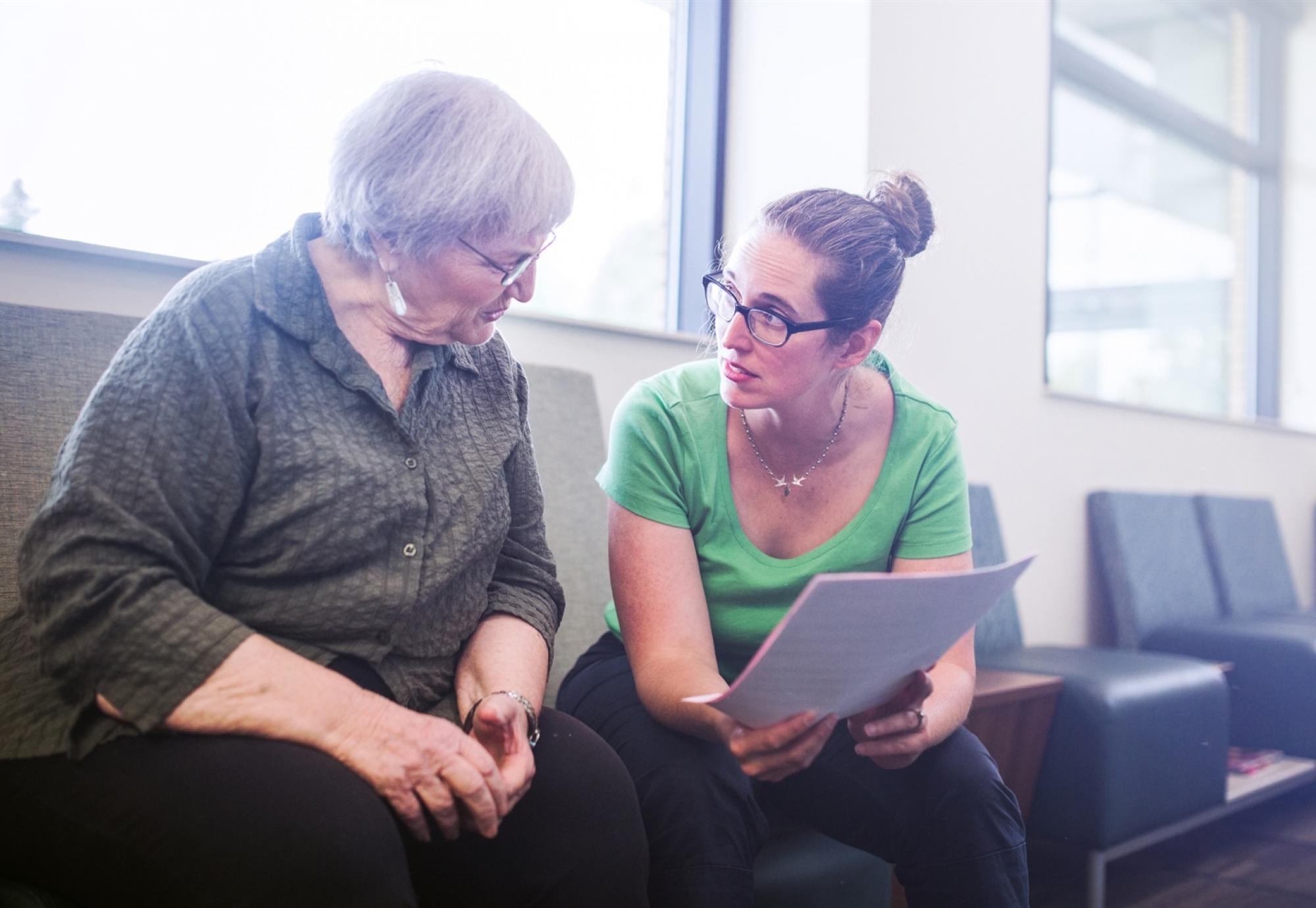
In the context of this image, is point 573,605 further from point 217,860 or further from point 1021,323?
point 1021,323

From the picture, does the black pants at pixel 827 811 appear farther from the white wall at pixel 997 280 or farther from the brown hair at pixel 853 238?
the white wall at pixel 997 280

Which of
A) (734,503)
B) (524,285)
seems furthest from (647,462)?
(524,285)

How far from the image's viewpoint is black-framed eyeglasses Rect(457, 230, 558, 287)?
1.15 metres

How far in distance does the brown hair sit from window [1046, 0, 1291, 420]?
1.75m

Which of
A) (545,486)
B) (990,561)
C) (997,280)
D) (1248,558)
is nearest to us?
(545,486)

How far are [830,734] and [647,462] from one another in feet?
1.25

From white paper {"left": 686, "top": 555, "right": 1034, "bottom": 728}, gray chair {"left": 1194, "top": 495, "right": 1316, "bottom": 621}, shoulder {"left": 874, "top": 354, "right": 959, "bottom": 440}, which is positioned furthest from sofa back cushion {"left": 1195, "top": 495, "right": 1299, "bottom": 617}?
white paper {"left": 686, "top": 555, "right": 1034, "bottom": 728}

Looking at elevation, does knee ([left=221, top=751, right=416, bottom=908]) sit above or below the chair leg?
above

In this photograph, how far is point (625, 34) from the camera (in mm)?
2422

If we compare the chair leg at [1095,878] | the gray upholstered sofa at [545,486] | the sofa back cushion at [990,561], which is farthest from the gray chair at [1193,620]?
the gray upholstered sofa at [545,486]

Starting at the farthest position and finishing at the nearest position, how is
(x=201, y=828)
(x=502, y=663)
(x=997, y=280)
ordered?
(x=997, y=280)
(x=502, y=663)
(x=201, y=828)

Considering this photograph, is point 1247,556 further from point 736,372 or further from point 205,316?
point 205,316

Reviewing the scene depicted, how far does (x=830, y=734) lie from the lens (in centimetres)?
116

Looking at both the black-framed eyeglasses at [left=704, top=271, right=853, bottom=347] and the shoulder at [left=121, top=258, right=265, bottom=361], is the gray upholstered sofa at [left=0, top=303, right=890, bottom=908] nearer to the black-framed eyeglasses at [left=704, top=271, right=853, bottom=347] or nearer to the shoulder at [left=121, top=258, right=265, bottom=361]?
the shoulder at [left=121, top=258, right=265, bottom=361]
